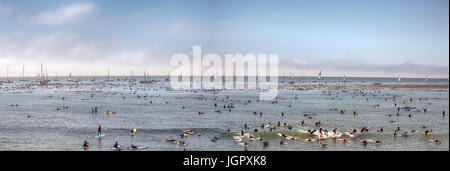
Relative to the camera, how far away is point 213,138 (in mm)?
41125

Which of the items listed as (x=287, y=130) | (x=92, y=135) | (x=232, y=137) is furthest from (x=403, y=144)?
(x=92, y=135)

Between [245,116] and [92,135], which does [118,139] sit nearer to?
[92,135]

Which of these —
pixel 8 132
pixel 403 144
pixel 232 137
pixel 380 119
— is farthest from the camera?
pixel 380 119

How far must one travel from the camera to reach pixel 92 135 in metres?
43.1

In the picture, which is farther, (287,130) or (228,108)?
(228,108)

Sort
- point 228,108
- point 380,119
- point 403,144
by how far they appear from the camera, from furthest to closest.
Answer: point 228,108 < point 380,119 < point 403,144

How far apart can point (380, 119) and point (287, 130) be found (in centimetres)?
2151

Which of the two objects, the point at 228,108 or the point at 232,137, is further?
the point at 228,108
